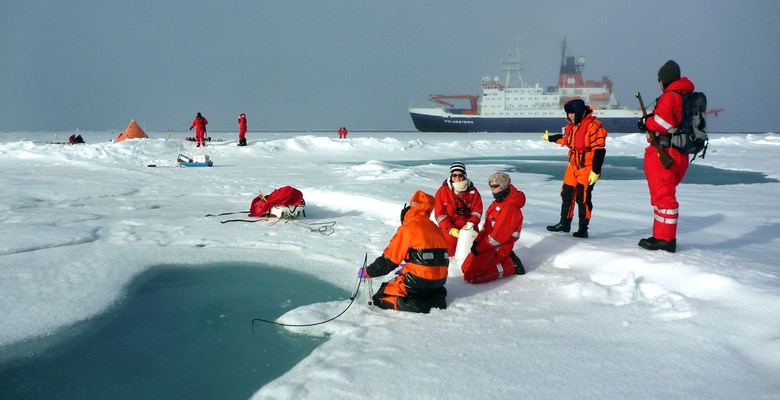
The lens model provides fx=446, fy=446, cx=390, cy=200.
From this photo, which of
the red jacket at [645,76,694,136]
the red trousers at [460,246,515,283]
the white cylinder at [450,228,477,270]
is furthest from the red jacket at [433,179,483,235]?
the red jacket at [645,76,694,136]

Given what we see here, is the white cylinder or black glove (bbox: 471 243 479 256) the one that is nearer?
black glove (bbox: 471 243 479 256)

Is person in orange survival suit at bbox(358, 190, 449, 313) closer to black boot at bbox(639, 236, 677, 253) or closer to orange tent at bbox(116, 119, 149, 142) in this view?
black boot at bbox(639, 236, 677, 253)

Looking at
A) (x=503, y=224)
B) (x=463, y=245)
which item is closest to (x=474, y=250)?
(x=503, y=224)

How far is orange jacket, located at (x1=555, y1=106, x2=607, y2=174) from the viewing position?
424 centimetres

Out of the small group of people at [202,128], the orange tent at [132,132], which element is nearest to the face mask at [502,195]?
the small group of people at [202,128]

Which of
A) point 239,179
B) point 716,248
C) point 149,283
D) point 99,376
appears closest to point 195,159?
point 239,179

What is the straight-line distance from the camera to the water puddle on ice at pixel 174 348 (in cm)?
222

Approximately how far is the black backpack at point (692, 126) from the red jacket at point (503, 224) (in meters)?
1.31

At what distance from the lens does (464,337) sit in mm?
2623

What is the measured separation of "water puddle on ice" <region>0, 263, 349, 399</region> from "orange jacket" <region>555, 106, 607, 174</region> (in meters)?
2.65

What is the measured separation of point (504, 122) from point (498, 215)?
56.8 m

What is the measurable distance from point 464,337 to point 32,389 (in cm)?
224

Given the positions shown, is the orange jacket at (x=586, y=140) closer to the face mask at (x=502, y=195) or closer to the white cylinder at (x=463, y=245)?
the face mask at (x=502, y=195)

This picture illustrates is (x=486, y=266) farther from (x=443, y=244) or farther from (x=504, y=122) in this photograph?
(x=504, y=122)
